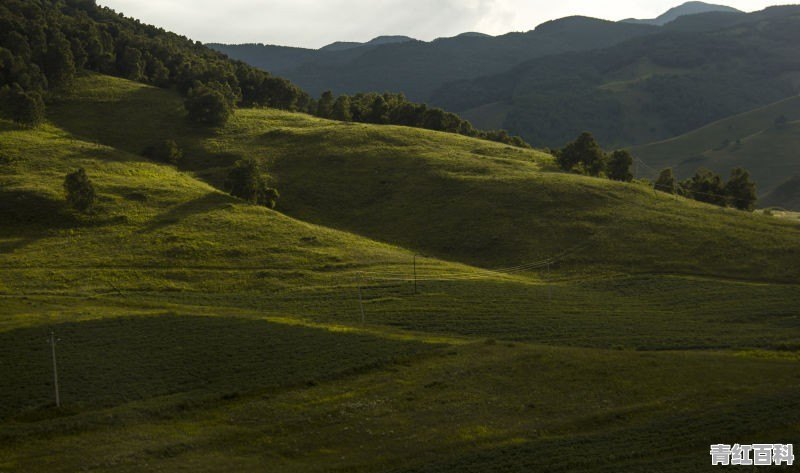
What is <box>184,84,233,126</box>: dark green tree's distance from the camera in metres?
152

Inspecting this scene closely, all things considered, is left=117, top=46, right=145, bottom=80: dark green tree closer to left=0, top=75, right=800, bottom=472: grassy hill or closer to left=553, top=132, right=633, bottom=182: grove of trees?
left=0, top=75, right=800, bottom=472: grassy hill

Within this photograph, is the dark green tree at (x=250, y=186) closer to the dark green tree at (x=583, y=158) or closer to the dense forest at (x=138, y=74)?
the dense forest at (x=138, y=74)

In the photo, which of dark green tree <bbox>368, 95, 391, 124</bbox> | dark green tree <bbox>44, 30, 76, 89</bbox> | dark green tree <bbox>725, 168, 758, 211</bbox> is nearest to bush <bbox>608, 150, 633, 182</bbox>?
dark green tree <bbox>725, 168, 758, 211</bbox>

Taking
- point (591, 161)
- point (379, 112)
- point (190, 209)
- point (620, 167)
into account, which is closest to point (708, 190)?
point (620, 167)

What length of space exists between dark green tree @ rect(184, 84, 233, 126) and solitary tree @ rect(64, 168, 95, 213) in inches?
2305

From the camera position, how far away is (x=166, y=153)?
13412cm

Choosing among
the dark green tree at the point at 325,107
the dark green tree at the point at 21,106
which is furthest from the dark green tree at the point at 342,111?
the dark green tree at the point at 21,106

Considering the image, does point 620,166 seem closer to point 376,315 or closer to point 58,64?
point 376,315

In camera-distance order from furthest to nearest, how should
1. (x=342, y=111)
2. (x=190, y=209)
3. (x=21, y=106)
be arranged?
(x=342, y=111), (x=21, y=106), (x=190, y=209)

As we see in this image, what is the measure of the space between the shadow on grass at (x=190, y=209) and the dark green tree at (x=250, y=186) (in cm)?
269

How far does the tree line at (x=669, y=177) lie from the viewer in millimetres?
121688

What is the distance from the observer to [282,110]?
604 ft

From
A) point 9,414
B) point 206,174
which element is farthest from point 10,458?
point 206,174

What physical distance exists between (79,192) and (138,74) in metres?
97.5
